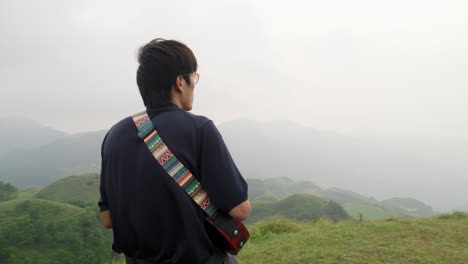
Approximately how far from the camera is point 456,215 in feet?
31.2

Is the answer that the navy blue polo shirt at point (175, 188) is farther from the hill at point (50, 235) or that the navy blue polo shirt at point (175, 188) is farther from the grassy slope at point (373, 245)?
the hill at point (50, 235)

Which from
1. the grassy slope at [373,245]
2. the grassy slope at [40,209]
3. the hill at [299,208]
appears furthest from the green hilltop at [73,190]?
the grassy slope at [373,245]

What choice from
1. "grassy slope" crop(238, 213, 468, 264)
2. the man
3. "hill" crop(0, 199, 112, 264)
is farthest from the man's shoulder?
"hill" crop(0, 199, 112, 264)

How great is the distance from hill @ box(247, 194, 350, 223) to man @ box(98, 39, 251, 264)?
86.7 meters

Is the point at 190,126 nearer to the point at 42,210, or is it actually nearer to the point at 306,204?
the point at 42,210

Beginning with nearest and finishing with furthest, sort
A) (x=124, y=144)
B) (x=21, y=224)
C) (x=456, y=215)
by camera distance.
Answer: (x=124, y=144), (x=456, y=215), (x=21, y=224)

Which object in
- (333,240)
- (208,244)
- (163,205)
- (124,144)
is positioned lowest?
(333,240)

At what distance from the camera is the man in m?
1.68

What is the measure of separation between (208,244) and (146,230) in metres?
0.36

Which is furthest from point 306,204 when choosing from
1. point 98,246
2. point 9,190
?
point 9,190

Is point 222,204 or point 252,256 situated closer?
point 222,204

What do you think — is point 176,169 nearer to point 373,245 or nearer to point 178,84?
point 178,84

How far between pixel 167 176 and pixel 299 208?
96843 millimetres

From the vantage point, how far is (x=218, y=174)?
1.67 metres
